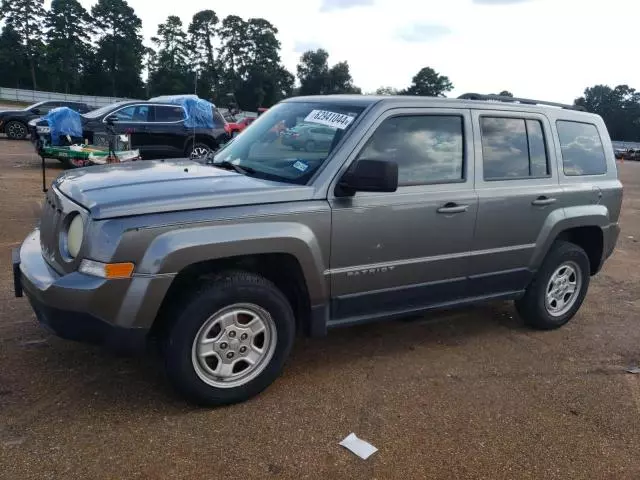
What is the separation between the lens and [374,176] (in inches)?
127

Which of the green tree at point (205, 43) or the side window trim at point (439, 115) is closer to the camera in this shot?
the side window trim at point (439, 115)

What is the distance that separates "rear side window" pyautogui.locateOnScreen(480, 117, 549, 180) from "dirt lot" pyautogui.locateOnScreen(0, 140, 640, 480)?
1.39 meters

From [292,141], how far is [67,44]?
80.0 m

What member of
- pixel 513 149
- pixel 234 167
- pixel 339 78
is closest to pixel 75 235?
pixel 234 167

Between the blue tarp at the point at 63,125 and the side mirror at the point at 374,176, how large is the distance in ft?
34.5

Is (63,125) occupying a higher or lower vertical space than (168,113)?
lower

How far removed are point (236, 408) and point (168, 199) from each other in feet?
4.19

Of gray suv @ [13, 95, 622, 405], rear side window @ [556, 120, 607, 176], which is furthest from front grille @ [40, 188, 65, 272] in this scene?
rear side window @ [556, 120, 607, 176]

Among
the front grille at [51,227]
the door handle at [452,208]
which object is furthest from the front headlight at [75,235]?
the door handle at [452,208]

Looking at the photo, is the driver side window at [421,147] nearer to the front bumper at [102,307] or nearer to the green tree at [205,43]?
the front bumper at [102,307]

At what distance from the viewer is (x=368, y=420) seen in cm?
326

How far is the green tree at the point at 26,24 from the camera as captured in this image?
70.8 metres

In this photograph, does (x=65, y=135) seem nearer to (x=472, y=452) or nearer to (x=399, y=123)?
(x=399, y=123)

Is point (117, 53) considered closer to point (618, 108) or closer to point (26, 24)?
point (26, 24)
